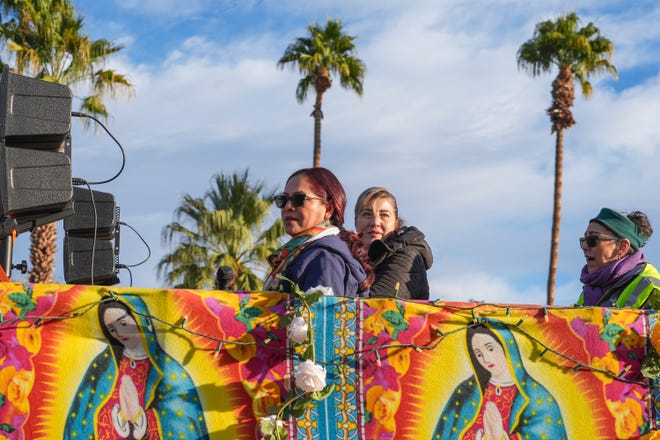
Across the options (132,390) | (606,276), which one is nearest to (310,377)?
(132,390)

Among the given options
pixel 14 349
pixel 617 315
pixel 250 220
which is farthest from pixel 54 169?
pixel 250 220

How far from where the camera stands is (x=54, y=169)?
17.5ft

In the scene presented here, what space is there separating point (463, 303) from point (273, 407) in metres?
0.85

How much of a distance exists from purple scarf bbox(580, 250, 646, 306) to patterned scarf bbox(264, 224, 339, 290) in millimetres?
2054

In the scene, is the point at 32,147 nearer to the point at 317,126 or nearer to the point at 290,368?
the point at 290,368

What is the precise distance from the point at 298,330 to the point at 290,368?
0.18 metres

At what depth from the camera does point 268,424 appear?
3.49 m

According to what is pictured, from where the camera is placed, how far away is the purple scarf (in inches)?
216

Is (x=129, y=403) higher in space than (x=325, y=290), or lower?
lower

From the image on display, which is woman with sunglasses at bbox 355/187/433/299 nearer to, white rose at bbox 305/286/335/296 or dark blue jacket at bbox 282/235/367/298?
dark blue jacket at bbox 282/235/367/298

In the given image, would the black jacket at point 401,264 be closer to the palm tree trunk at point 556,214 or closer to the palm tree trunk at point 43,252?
the palm tree trunk at point 43,252

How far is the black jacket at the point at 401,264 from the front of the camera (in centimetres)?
492

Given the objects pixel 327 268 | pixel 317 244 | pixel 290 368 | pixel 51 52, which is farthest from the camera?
pixel 51 52

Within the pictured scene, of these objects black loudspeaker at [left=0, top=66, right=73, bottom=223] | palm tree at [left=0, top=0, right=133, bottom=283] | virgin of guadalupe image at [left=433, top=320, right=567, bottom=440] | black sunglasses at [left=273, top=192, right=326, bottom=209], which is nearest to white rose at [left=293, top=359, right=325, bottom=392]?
virgin of guadalupe image at [left=433, top=320, right=567, bottom=440]
